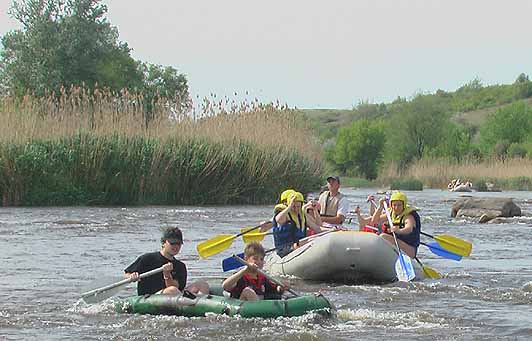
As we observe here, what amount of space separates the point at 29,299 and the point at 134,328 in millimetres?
2203

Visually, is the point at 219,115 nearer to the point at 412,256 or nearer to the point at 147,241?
the point at 147,241

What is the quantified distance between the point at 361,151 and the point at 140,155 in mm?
48485

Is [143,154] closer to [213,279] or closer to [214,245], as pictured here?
[214,245]

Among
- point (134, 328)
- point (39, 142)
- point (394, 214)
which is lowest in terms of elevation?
point (134, 328)

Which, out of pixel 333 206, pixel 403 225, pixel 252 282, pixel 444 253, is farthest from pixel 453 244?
pixel 252 282

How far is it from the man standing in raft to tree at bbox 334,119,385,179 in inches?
2249

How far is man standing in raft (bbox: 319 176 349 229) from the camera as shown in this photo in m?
14.4

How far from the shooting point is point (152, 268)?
971cm

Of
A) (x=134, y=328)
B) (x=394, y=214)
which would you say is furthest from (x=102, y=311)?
(x=394, y=214)

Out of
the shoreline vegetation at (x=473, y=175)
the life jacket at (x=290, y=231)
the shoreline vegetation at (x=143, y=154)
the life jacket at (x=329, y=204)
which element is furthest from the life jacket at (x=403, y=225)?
the shoreline vegetation at (x=473, y=175)

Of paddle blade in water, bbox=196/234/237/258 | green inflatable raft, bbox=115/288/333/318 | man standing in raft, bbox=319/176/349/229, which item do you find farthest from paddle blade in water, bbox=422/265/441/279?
green inflatable raft, bbox=115/288/333/318

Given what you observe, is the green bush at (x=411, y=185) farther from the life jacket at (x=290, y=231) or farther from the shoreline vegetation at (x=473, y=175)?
the life jacket at (x=290, y=231)

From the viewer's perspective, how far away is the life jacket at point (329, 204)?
14.5m

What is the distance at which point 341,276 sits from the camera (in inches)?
498
